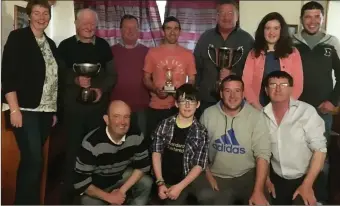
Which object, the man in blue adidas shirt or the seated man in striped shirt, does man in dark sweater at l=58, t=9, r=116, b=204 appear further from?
the man in blue adidas shirt

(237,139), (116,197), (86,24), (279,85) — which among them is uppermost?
(86,24)

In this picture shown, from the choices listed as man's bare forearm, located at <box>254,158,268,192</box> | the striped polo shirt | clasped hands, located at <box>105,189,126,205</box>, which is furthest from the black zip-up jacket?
clasped hands, located at <box>105,189,126,205</box>

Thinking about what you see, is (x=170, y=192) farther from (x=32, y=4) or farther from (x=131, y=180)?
(x=32, y=4)

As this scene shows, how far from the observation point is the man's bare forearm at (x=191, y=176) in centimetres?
169

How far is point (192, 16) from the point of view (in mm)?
1827

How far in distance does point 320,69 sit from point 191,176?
69 centimetres

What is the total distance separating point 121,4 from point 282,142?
2.93ft

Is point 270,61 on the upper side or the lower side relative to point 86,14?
lower

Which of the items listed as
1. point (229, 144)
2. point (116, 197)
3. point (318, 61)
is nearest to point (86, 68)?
point (116, 197)

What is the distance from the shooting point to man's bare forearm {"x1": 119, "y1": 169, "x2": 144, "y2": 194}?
1.71 m

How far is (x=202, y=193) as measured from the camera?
68.1 inches

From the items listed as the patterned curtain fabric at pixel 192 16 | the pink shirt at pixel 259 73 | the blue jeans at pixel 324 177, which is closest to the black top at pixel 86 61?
the patterned curtain fabric at pixel 192 16

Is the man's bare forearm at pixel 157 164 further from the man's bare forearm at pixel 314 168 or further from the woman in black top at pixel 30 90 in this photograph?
the man's bare forearm at pixel 314 168

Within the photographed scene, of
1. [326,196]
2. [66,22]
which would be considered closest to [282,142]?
[326,196]
